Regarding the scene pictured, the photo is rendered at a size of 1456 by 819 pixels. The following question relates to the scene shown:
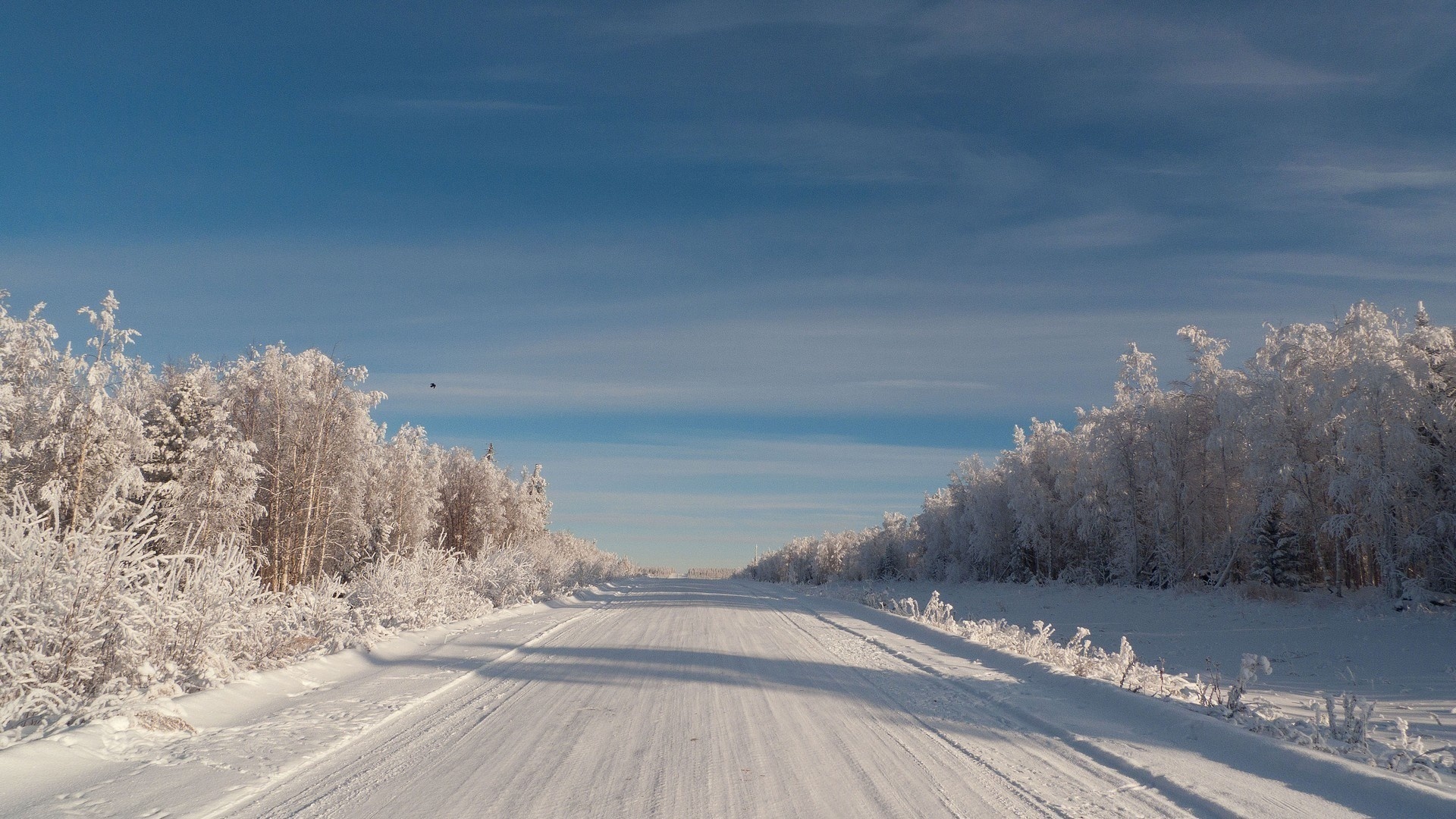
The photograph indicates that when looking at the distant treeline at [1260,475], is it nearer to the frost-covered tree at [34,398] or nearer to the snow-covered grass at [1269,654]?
the snow-covered grass at [1269,654]

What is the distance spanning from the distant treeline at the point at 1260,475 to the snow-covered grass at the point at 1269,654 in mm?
2841

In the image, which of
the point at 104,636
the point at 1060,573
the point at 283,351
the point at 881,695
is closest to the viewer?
the point at 104,636

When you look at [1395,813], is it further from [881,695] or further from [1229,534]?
[1229,534]

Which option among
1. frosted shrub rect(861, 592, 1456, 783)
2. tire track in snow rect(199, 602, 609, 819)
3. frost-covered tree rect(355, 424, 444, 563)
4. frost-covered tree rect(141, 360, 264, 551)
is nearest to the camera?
tire track in snow rect(199, 602, 609, 819)

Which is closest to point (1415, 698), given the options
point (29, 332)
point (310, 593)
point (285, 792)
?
A: point (285, 792)

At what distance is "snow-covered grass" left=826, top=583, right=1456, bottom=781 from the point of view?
23.8 ft

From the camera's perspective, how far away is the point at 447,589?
20.6 meters

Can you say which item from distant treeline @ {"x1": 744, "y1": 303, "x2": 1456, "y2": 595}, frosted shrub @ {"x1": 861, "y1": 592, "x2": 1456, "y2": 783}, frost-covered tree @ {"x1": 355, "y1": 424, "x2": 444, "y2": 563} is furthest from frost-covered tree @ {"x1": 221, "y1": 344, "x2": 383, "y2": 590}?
distant treeline @ {"x1": 744, "y1": 303, "x2": 1456, "y2": 595}

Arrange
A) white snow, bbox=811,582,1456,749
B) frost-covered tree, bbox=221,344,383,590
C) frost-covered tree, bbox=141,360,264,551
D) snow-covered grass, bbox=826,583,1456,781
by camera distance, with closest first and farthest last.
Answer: snow-covered grass, bbox=826,583,1456,781, white snow, bbox=811,582,1456,749, frost-covered tree, bbox=141,360,264,551, frost-covered tree, bbox=221,344,383,590

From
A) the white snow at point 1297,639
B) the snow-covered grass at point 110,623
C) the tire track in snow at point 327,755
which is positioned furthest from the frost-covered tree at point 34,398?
the white snow at point 1297,639

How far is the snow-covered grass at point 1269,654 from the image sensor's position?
7266mm

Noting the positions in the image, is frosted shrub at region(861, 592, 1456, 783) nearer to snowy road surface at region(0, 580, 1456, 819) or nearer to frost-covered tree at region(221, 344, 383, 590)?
snowy road surface at region(0, 580, 1456, 819)

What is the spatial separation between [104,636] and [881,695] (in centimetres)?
799

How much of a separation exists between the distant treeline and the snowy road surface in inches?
910
